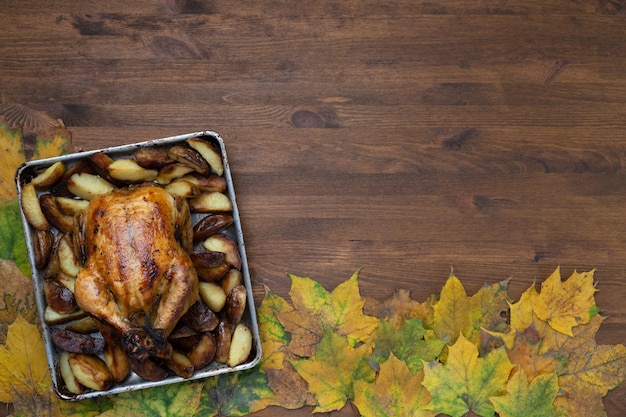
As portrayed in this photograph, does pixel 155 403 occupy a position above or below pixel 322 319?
below

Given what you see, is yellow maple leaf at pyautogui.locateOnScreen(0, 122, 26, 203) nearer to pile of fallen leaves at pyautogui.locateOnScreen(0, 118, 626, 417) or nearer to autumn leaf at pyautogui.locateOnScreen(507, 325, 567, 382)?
pile of fallen leaves at pyautogui.locateOnScreen(0, 118, 626, 417)

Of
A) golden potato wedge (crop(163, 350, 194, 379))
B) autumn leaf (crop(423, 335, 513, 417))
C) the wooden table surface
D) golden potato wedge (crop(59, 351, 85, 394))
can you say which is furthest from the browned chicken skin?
autumn leaf (crop(423, 335, 513, 417))

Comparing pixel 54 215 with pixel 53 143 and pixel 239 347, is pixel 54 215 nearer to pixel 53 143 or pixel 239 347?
pixel 53 143

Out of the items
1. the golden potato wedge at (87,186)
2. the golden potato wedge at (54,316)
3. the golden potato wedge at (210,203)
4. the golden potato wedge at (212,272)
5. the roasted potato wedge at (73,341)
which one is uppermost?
the golden potato wedge at (87,186)

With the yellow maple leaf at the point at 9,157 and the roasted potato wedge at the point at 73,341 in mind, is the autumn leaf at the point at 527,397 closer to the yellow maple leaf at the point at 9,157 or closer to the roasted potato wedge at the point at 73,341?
the roasted potato wedge at the point at 73,341

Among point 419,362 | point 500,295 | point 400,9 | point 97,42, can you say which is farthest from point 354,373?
point 97,42

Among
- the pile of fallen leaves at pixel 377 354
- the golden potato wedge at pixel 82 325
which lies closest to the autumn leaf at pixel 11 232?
the pile of fallen leaves at pixel 377 354

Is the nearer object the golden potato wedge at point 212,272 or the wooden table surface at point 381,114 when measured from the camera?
the golden potato wedge at point 212,272

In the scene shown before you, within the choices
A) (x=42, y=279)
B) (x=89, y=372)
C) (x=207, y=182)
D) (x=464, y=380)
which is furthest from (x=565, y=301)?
(x=42, y=279)
